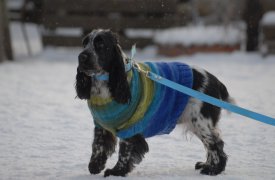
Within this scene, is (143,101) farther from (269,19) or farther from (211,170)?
(269,19)

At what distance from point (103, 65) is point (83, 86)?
0.25 meters

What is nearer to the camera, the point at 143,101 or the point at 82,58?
the point at 82,58

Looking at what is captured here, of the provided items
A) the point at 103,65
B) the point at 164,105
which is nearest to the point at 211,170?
the point at 164,105

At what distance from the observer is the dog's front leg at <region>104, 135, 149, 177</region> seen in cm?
470


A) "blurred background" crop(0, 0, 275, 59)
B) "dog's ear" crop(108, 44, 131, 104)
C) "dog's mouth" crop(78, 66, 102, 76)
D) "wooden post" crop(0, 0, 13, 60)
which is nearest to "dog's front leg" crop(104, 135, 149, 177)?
"dog's ear" crop(108, 44, 131, 104)

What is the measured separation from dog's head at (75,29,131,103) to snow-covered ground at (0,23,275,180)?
766 mm

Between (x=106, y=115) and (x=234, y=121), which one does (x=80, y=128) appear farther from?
(x=106, y=115)

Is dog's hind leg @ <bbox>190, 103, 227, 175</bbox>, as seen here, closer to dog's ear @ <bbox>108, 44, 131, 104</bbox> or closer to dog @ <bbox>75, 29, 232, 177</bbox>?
dog @ <bbox>75, 29, 232, 177</bbox>

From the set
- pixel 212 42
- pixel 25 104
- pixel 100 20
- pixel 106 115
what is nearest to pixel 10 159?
pixel 106 115

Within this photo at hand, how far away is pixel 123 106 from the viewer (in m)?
4.57

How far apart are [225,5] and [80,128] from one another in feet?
41.0

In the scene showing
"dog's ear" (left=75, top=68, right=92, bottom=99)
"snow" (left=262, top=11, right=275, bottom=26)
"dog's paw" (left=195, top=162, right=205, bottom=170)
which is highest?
"dog's ear" (left=75, top=68, right=92, bottom=99)

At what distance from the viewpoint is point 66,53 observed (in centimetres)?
1748

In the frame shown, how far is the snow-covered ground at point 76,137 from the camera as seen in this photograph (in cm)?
508
